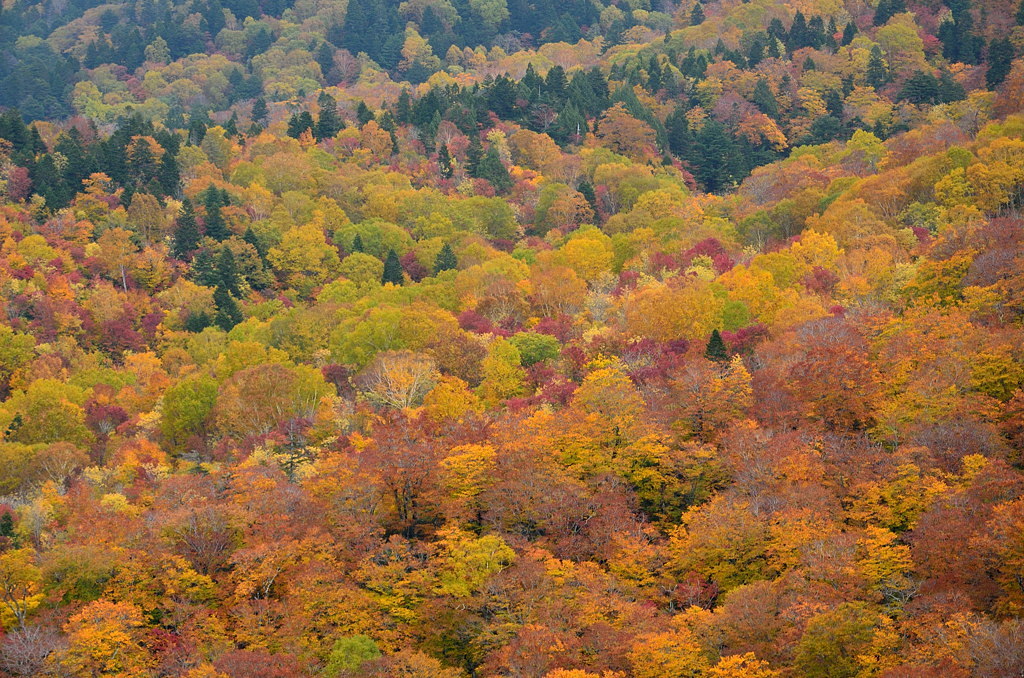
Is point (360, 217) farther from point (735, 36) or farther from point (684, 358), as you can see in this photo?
point (735, 36)

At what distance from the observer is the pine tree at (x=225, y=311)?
351 feet

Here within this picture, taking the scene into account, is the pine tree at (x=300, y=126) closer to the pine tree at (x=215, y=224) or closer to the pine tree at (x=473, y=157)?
the pine tree at (x=473, y=157)

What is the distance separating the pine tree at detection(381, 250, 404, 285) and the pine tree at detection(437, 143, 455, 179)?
92.1 feet

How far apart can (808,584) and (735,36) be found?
484 feet

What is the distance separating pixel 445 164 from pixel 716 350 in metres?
71.9

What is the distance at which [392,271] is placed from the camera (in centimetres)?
11244

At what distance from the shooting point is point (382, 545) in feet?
197

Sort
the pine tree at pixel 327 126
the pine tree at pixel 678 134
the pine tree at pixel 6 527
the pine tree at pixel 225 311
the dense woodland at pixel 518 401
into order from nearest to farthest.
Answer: the dense woodland at pixel 518 401, the pine tree at pixel 6 527, the pine tree at pixel 225 311, the pine tree at pixel 678 134, the pine tree at pixel 327 126

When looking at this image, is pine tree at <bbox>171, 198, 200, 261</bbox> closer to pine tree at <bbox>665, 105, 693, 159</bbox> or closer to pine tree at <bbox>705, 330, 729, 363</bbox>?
pine tree at <bbox>665, 105, 693, 159</bbox>

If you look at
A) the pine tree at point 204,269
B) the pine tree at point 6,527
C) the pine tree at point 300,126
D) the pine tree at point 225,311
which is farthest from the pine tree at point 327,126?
the pine tree at point 6,527

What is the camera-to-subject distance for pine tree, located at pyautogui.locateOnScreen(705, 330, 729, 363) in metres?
73.7

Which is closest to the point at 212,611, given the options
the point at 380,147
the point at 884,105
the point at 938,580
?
the point at 938,580

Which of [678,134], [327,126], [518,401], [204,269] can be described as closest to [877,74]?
[678,134]

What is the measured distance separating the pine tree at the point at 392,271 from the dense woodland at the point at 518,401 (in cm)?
35
